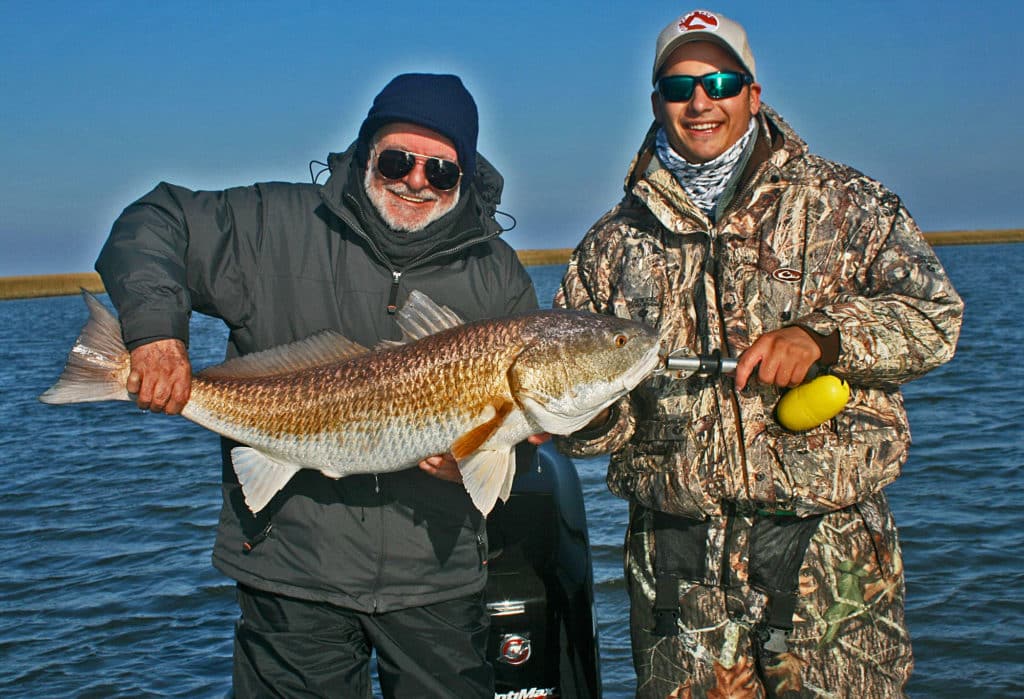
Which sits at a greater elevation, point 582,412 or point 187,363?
point 187,363

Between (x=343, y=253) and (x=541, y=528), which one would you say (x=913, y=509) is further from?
(x=343, y=253)

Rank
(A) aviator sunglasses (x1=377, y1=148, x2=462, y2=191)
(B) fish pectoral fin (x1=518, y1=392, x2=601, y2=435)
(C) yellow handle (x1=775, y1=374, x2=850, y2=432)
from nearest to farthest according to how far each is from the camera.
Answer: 1. (C) yellow handle (x1=775, y1=374, x2=850, y2=432)
2. (B) fish pectoral fin (x1=518, y1=392, x2=601, y2=435)
3. (A) aviator sunglasses (x1=377, y1=148, x2=462, y2=191)

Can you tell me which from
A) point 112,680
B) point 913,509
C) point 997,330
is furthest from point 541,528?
point 997,330

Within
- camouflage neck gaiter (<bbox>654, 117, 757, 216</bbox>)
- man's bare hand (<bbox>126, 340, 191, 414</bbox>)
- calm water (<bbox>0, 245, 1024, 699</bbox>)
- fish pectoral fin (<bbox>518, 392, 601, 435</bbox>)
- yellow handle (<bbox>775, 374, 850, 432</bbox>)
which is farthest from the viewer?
calm water (<bbox>0, 245, 1024, 699</bbox>)

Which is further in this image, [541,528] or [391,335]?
[541,528]

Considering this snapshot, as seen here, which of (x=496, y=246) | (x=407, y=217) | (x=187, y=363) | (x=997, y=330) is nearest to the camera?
(x=187, y=363)

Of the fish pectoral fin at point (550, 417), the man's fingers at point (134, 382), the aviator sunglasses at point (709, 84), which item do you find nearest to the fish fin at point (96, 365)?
the man's fingers at point (134, 382)

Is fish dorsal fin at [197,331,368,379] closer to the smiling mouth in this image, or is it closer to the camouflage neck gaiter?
the smiling mouth

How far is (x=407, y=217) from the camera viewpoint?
4184mm

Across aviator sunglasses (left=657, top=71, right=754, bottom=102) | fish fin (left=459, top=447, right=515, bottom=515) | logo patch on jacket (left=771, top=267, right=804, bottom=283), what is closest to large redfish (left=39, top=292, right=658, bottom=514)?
fish fin (left=459, top=447, right=515, bottom=515)

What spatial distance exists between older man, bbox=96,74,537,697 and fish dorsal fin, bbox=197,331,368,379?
15 cm

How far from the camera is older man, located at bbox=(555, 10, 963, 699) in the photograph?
399 centimetres

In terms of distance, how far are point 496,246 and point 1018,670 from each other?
15.3ft

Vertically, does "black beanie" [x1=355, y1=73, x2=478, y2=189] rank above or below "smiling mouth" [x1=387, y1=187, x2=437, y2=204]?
above
